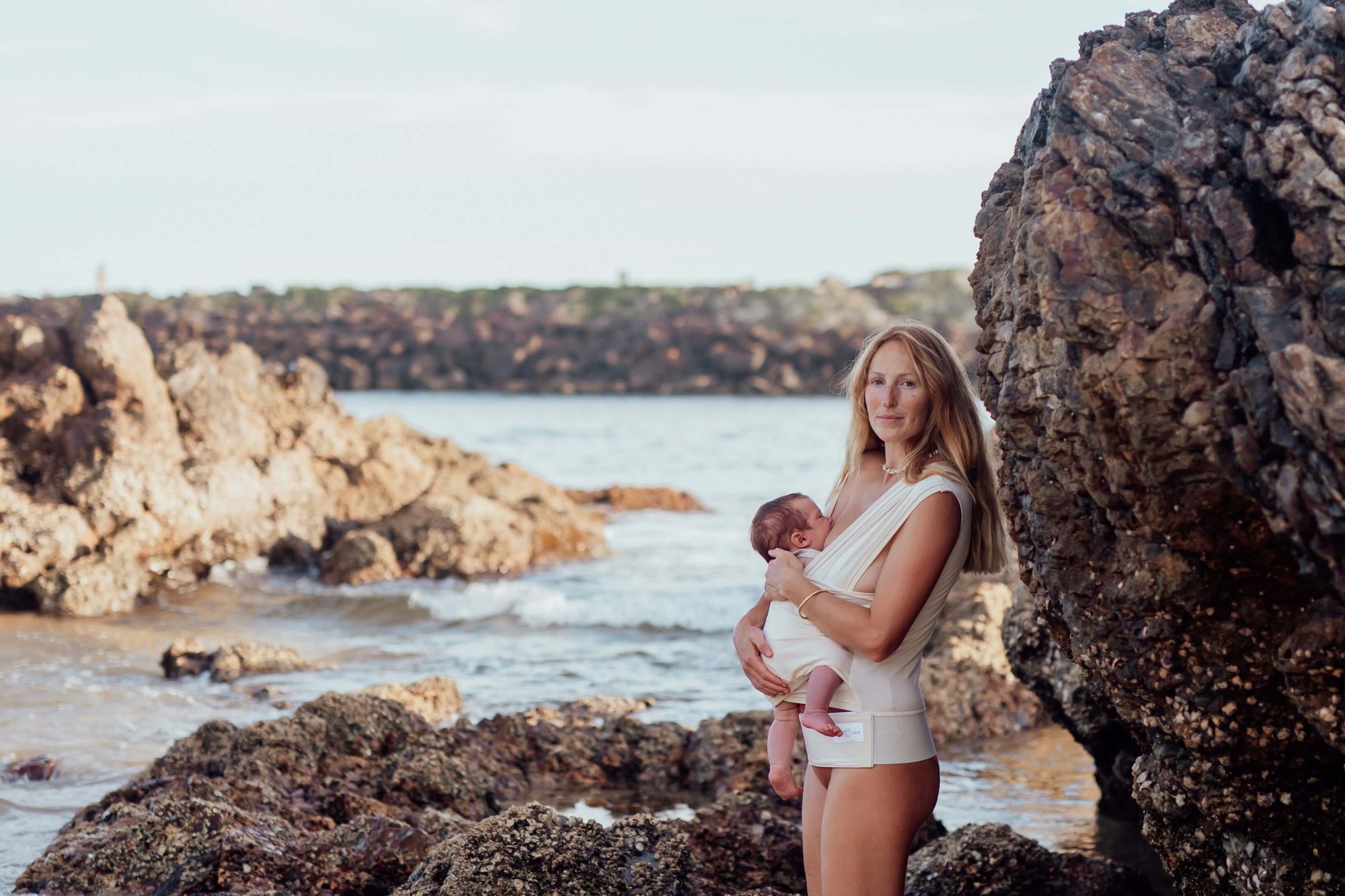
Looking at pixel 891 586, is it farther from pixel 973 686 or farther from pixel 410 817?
pixel 973 686

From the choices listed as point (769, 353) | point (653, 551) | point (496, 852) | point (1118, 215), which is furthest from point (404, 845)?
point (769, 353)

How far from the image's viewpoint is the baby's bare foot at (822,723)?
302 cm

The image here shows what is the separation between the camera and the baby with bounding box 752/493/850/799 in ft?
10.1

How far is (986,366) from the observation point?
3184 millimetres

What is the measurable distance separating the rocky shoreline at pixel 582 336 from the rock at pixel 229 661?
51.4 m

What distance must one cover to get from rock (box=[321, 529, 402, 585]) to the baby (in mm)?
10223

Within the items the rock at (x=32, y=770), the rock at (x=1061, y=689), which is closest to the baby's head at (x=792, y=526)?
the rock at (x=1061, y=689)

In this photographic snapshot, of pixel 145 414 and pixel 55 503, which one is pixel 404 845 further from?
pixel 145 414

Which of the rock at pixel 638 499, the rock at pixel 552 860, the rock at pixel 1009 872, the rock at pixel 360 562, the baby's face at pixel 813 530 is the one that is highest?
the baby's face at pixel 813 530

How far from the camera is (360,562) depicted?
1311 centimetres

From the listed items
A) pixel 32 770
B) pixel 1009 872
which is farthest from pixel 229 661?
pixel 1009 872

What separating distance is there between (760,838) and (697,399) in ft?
178

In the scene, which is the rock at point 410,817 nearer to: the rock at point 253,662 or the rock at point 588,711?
the rock at point 588,711

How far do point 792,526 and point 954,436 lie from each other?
0.54m
